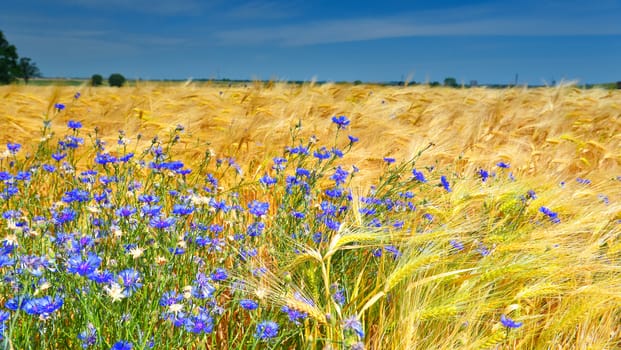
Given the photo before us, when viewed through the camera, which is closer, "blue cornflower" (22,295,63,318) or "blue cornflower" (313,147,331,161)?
"blue cornflower" (22,295,63,318)

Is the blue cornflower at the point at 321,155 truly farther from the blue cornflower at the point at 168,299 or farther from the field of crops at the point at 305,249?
the blue cornflower at the point at 168,299

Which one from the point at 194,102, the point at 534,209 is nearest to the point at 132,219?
the point at 534,209

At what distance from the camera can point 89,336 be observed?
1.26m

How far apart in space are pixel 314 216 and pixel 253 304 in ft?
2.97

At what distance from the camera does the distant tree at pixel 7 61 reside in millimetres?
41691

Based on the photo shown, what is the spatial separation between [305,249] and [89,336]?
22.7 inches

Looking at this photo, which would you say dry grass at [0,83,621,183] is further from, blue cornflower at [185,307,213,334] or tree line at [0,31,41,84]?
tree line at [0,31,41,84]

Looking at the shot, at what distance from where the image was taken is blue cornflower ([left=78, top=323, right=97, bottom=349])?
4.07 feet

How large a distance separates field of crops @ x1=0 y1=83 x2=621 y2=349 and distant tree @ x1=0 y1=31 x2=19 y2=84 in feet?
145

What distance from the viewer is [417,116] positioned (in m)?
5.13

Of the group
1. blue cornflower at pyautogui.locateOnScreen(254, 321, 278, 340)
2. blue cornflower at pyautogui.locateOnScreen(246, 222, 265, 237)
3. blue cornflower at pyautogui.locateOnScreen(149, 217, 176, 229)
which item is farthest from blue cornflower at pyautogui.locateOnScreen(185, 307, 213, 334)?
blue cornflower at pyautogui.locateOnScreen(246, 222, 265, 237)

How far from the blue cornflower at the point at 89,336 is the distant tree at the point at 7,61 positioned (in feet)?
151

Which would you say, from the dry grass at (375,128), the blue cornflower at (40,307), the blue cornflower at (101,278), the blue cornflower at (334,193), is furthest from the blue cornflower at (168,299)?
the dry grass at (375,128)

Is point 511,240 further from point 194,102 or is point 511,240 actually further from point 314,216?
point 194,102
